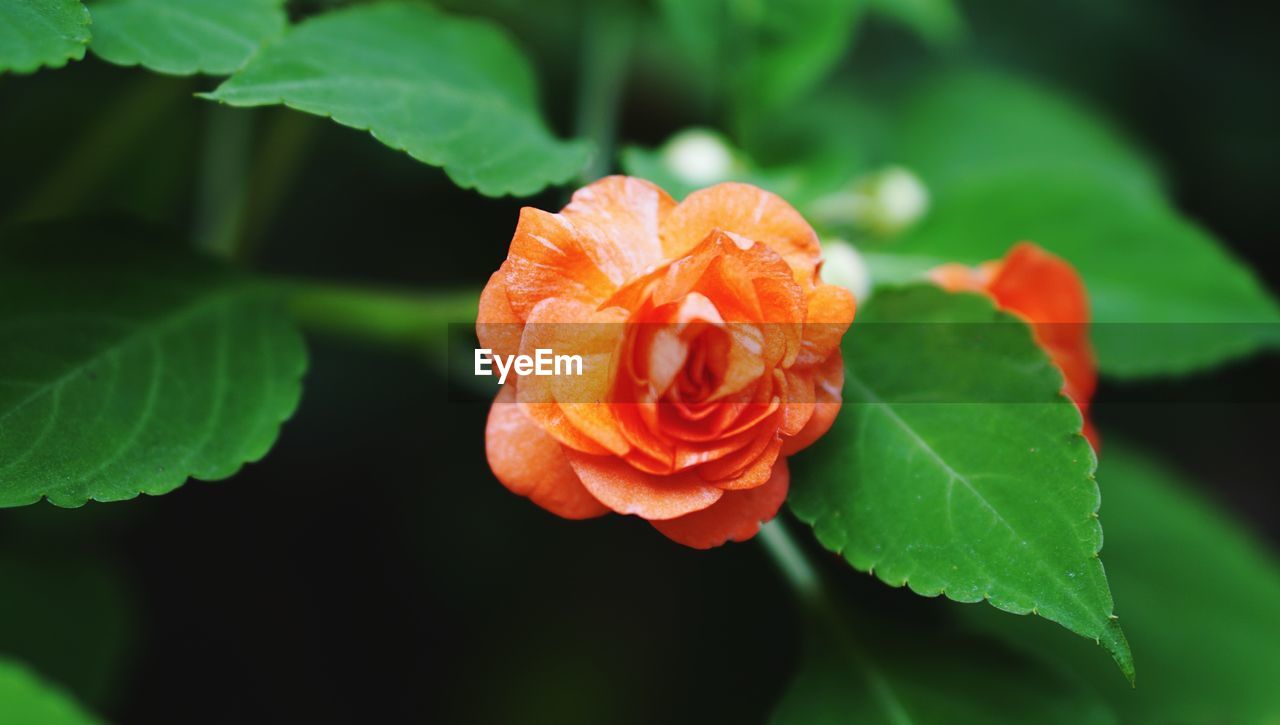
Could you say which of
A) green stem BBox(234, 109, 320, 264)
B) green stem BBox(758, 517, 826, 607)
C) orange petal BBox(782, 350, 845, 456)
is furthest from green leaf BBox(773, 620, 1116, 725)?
green stem BBox(234, 109, 320, 264)

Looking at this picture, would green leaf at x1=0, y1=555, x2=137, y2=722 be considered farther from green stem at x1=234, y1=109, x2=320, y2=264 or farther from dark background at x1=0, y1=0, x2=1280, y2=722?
green stem at x1=234, y1=109, x2=320, y2=264

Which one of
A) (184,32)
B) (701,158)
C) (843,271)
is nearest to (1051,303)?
(843,271)

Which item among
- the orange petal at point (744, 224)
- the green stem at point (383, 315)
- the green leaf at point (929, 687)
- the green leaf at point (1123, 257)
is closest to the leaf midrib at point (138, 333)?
the green stem at point (383, 315)

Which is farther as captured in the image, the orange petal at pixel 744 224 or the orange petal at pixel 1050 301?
the orange petal at pixel 1050 301

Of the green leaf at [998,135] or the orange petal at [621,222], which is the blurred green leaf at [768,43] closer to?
the green leaf at [998,135]

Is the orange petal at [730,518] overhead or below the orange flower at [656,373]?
below

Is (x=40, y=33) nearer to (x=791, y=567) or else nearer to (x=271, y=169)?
(x=271, y=169)

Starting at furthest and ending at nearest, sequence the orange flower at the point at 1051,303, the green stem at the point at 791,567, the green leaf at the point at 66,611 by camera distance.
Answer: the green leaf at the point at 66,611 → the green stem at the point at 791,567 → the orange flower at the point at 1051,303

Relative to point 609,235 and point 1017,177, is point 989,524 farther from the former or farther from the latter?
point 1017,177

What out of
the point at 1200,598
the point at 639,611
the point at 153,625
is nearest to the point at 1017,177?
the point at 1200,598
